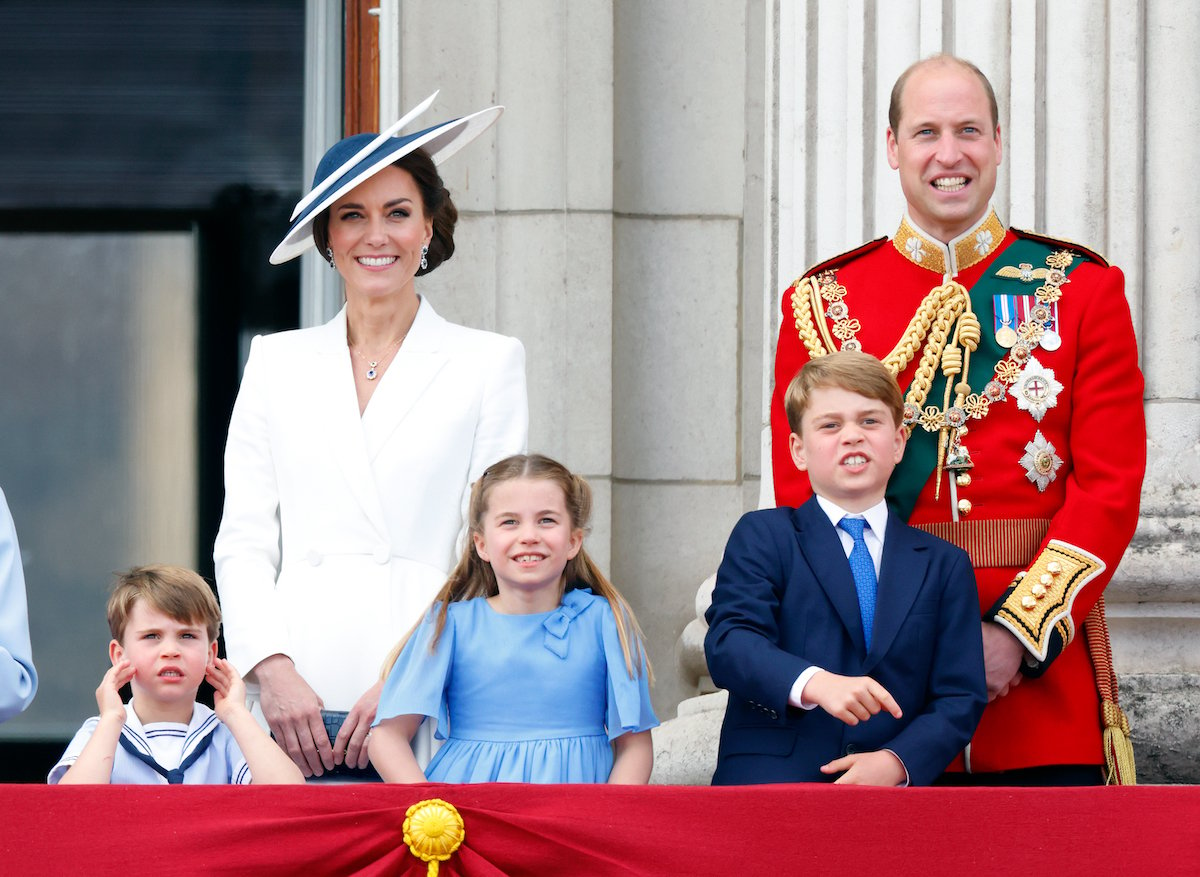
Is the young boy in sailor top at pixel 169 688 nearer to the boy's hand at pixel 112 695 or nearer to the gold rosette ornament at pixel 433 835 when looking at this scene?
the boy's hand at pixel 112 695

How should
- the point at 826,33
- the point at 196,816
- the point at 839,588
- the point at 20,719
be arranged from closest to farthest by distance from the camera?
the point at 196,816 → the point at 839,588 → the point at 826,33 → the point at 20,719

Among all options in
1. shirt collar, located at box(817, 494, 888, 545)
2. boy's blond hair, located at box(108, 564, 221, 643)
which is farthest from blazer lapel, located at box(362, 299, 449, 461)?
shirt collar, located at box(817, 494, 888, 545)

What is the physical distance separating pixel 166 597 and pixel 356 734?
15.5 inches

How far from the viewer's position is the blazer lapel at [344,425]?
3.52 m

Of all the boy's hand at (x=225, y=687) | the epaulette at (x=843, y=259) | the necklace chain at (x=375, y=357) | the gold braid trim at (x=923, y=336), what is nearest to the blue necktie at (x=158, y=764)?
the boy's hand at (x=225, y=687)

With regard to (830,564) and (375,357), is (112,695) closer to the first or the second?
(375,357)

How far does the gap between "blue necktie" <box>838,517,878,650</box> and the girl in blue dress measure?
38cm

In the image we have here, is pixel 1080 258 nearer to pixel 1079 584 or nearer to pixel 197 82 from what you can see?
pixel 1079 584

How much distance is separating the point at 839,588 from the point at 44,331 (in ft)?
12.4

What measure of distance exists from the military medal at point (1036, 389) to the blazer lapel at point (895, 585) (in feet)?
1.18

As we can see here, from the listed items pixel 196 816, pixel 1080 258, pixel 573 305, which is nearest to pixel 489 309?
pixel 573 305

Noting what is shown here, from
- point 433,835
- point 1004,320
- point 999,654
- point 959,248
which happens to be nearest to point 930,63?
point 959,248

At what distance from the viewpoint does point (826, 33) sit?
16.0ft

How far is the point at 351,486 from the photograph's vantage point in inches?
139
